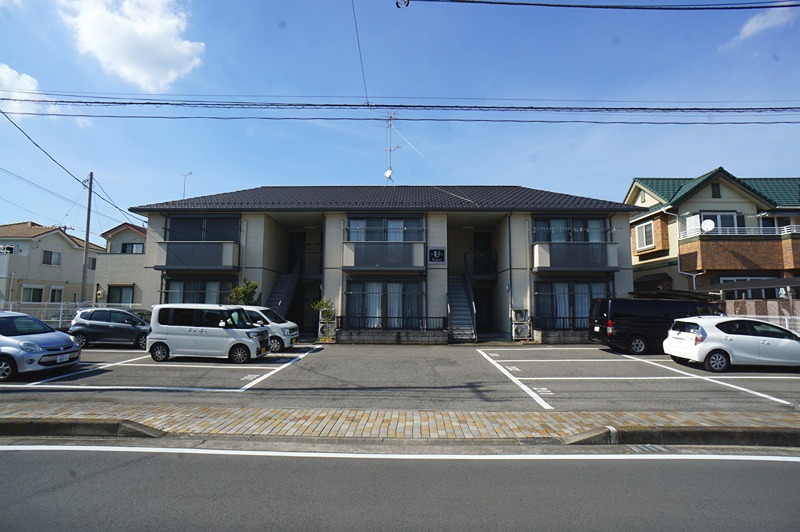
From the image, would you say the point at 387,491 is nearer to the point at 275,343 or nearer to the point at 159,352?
Result: the point at 159,352

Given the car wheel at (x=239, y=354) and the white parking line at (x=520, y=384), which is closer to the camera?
the white parking line at (x=520, y=384)

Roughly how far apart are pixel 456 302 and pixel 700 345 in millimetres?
10745

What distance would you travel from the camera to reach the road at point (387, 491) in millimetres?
3529

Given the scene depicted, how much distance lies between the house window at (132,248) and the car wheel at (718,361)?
101 ft

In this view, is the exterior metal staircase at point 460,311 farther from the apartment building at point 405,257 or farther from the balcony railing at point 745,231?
the balcony railing at point 745,231

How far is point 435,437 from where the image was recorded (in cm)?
569

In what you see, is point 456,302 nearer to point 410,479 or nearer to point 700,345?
point 700,345

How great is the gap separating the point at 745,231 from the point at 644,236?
15.3ft

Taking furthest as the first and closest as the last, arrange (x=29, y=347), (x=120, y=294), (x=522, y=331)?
(x=120, y=294) → (x=522, y=331) → (x=29, y=347)

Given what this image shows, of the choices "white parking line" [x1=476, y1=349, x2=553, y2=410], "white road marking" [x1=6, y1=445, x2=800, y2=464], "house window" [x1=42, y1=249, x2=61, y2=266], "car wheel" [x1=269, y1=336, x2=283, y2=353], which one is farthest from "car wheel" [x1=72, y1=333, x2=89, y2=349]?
"house window" [x1=42, y1=249, x2=61, y2=266]

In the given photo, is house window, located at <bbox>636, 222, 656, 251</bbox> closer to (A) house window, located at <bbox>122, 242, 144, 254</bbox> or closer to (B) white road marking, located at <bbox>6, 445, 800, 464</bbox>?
(B) white road marking, located at <bbox>6, 445, 800, 464</bbox>

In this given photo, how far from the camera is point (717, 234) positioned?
67.4ft

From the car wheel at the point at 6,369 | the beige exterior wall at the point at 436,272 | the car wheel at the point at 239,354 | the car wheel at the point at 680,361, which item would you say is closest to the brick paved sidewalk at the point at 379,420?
the car wheel at the point at 6,369

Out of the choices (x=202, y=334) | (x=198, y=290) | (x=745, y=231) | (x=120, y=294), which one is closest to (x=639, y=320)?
(x=745, y=231)
